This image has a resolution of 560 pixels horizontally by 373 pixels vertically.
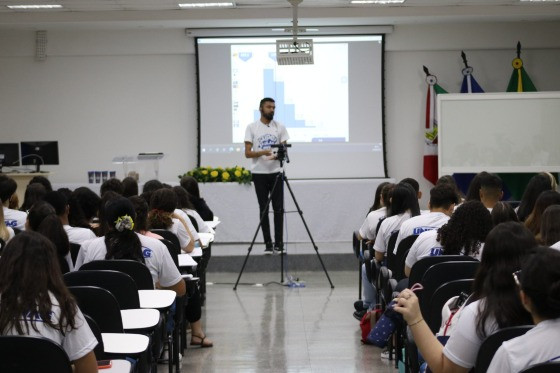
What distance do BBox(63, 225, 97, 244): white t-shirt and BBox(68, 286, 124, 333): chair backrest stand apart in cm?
185

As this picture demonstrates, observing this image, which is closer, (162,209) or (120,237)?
(120,237)

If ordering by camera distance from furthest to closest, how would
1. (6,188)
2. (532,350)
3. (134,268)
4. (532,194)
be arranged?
(6,188) < (532,194) < (134,268) < (532,350)

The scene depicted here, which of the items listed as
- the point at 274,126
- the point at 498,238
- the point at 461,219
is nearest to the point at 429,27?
the point at 274,126

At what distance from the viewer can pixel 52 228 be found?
14.9 feet

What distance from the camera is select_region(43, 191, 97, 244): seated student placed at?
17.5 feet

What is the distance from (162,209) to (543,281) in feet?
13.8

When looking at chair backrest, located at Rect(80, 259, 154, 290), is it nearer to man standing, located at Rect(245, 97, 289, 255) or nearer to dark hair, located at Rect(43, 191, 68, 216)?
dark hair, located at Rect(43, 191, 68, 216)

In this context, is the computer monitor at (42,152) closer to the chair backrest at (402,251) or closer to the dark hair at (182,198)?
the dark hair at (182,198)

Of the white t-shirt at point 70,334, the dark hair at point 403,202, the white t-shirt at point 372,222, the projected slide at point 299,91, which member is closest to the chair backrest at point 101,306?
the white t-shirt at point 70,334

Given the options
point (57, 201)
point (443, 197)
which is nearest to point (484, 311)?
point (443, 197)

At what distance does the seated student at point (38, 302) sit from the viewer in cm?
277

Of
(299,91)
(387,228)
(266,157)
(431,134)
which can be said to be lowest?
(387,228)

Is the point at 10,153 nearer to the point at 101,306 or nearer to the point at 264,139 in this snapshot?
the point at 264,139

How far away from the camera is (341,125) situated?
12375mm
